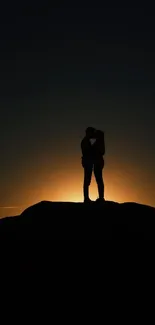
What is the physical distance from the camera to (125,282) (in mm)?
20031

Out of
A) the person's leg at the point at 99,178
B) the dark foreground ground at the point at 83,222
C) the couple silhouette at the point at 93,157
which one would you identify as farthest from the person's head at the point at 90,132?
the dark foreground ground at the point at 83,222

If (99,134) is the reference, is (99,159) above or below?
below

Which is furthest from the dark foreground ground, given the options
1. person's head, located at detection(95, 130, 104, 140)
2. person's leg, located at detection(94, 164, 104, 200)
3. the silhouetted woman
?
person's head, located at detection(95, 130, 104, 140)

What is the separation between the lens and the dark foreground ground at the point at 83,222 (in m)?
21.9

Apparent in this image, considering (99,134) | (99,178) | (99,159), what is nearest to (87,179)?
(99,178)

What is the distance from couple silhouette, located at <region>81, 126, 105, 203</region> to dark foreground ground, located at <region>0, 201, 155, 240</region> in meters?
1.12

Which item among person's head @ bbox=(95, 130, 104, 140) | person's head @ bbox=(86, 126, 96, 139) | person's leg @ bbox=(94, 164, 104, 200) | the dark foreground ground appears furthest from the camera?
person's leg @ bbox=(94, 164, 104, 200)

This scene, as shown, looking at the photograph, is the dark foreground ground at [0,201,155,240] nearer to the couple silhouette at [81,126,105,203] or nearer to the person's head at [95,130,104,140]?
the couple silhouette at [81,126,105,203]

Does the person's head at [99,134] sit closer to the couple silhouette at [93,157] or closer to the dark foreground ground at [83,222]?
the couple silhouette at [93,157]

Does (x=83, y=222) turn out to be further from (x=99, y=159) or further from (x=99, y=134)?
(x=99, y=134)

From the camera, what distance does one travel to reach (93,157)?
2380 centimetres

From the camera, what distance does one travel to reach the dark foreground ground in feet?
71.9

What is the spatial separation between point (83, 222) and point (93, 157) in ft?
13.0

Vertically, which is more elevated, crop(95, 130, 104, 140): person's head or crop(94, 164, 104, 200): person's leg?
crop(95, 130, 104, 140): person's head
